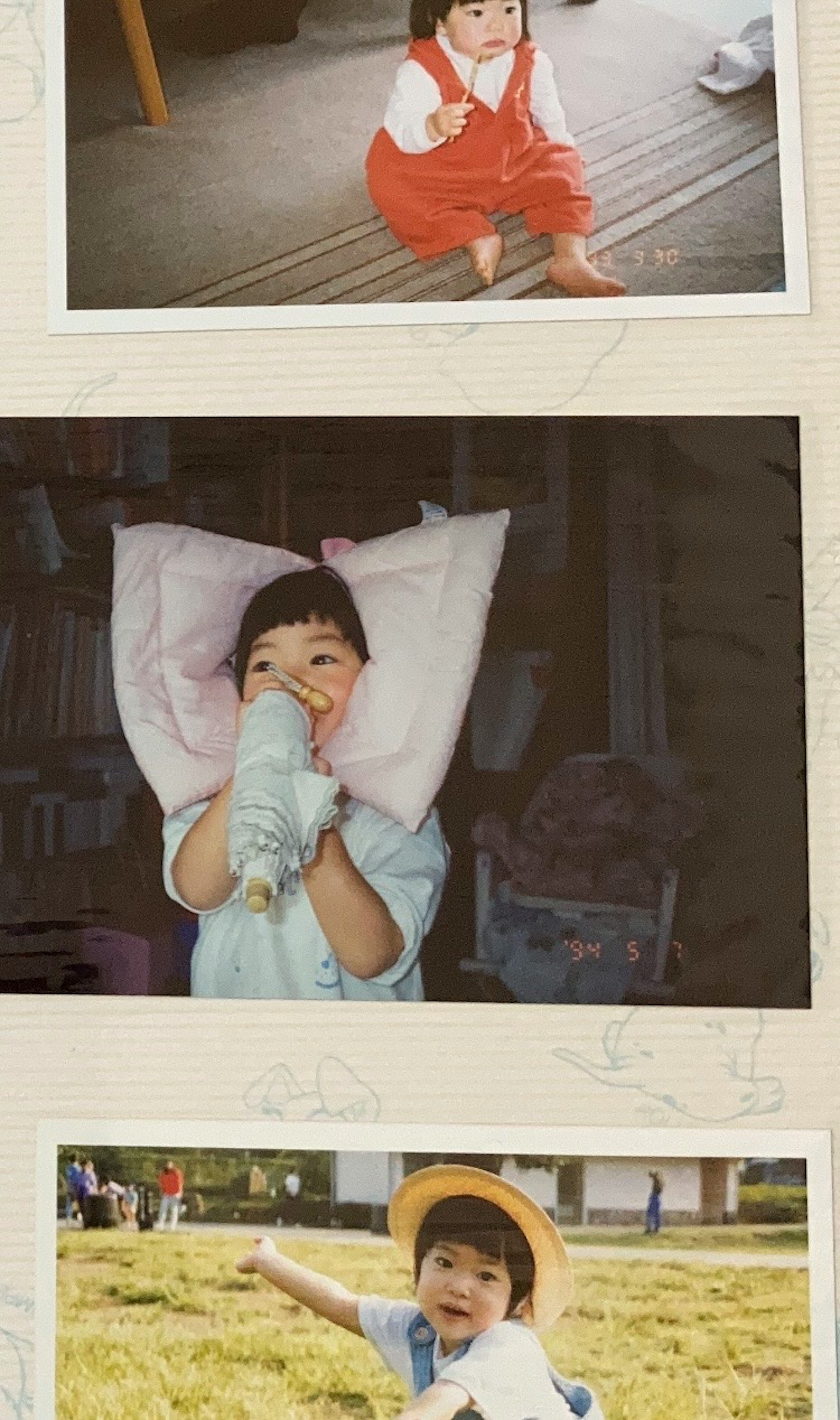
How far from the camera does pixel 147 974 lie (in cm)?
59

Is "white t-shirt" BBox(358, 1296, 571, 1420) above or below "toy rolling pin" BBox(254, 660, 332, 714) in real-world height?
below

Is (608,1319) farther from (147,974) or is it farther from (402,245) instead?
(402,245)

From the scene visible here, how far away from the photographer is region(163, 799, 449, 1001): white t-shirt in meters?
0.59

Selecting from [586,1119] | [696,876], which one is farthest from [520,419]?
[586,1119]

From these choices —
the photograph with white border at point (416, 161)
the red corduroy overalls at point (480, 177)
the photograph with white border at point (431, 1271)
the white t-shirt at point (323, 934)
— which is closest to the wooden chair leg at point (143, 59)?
the photograph with white border at point (416, 161)

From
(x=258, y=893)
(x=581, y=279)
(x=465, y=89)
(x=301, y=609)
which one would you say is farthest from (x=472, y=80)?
(x=258, y=893)

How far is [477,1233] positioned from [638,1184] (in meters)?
0.08

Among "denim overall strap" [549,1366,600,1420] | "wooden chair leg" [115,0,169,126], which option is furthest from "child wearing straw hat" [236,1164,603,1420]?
"wooden chair leg" [115,0,169,126]

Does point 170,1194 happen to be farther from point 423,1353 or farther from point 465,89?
point 465,89

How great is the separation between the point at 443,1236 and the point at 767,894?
23cm

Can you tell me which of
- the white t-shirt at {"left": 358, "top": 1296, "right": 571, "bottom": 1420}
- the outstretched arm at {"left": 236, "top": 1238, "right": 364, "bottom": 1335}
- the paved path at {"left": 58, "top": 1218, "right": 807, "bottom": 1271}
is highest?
the paved path at {"left": 58, "top": 1218, "right": 807, "bottom": 1271}

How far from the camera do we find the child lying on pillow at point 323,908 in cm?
59

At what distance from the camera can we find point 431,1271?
578 millimetres

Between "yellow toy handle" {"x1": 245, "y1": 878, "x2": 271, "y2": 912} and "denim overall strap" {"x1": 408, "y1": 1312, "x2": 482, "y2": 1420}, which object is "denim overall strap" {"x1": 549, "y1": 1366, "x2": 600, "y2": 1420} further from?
"yellow toy handle" {"x1": 245, "y1": 878, "x2": 271, "y2": 912}
